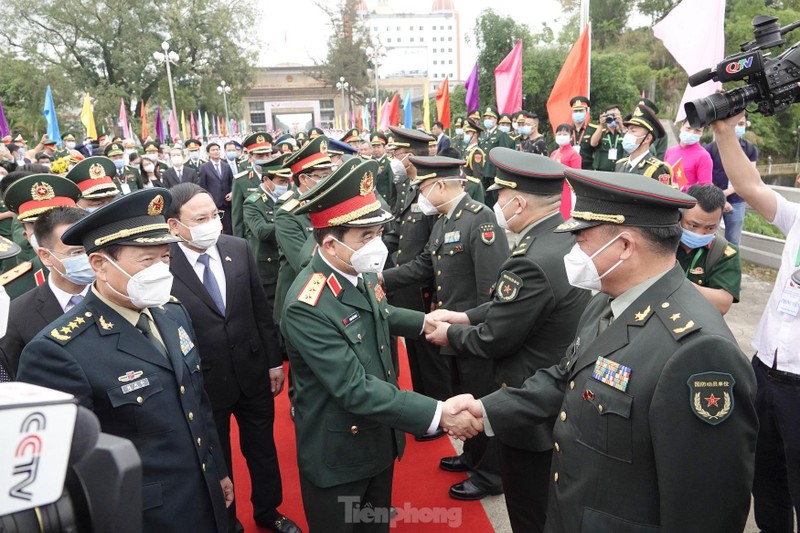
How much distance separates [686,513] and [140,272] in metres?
2.12

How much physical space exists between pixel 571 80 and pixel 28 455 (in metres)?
8.30

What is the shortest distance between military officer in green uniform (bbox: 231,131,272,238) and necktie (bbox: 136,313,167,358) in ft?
14.8

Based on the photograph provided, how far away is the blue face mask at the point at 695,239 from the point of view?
3314 millimetres

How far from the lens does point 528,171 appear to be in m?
2.94

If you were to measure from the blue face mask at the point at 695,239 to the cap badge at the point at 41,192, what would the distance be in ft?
13.3

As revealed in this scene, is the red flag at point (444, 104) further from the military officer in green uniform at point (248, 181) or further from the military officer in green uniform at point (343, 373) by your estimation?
the military officer in green uniform at point (343, 373)

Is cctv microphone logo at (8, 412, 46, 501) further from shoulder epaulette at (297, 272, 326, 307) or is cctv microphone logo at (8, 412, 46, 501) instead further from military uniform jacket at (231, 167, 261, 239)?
military uniform jacket at (231, 167, 261, 239)

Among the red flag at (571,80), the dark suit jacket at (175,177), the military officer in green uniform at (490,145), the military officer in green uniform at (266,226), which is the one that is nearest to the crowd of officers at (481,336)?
the military officer in green uniform at (266,226)

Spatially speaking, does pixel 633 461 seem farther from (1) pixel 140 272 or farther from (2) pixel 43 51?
(2) pixel 43 51

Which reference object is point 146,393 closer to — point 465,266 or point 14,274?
point 14,274

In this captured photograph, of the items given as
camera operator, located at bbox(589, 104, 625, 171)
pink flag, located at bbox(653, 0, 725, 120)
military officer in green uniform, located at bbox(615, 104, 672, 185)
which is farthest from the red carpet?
camera operator, located at bbox(589, 104, 625, 171)

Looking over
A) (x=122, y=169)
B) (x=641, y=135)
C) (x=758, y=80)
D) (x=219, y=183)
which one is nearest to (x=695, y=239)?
(x=758, y=80)

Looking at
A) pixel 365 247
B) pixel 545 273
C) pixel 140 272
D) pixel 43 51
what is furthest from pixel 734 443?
pixel 43 51

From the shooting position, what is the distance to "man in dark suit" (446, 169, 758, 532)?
1.64 m
